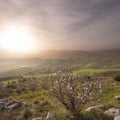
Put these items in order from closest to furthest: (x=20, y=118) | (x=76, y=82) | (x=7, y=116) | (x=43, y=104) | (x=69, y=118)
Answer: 1. (x=69, y=118)
2. (x=76, y=82)
3. (x=20, y=118)
4. (x=7, y=116)
5. (x=43, y=104)

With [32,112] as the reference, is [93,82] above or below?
above

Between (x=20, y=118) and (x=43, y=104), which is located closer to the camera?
(x=20, y=118)

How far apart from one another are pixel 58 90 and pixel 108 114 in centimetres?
332

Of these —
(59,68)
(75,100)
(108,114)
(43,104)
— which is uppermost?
(59,68)

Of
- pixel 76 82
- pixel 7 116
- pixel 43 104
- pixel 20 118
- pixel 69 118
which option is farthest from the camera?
pixel 43 104

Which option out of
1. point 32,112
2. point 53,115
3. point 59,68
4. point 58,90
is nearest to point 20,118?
point 32,112

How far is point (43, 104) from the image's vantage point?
61.9ft

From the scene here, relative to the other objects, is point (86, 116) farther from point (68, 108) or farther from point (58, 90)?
point (58, 90)

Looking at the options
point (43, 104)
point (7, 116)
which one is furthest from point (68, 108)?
point (43, 104)

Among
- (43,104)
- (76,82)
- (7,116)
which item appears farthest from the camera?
(43,104)

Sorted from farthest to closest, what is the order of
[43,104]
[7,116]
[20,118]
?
[43,104], [7,116], [20,118]

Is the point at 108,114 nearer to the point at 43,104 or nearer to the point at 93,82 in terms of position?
the point at 93,82

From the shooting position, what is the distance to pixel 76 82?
38.6 feet

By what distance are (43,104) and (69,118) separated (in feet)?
27.3
